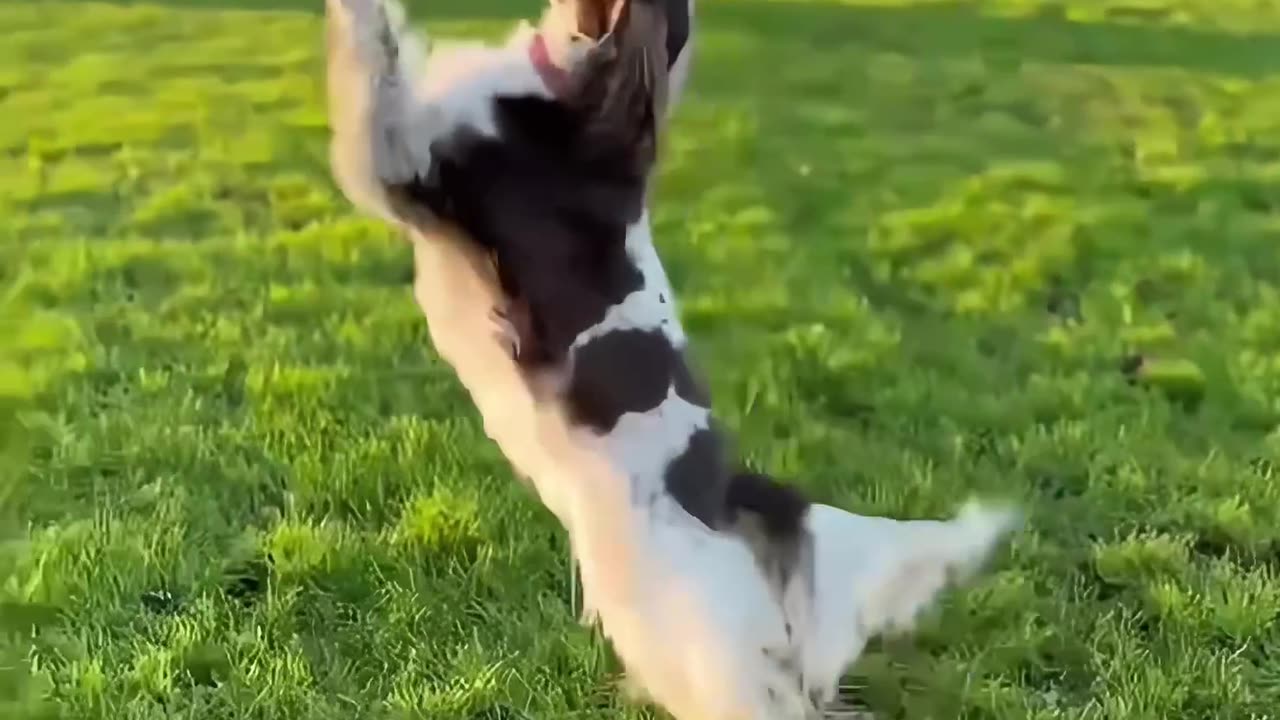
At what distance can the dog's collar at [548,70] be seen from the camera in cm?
206

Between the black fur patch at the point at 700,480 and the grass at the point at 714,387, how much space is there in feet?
2.05

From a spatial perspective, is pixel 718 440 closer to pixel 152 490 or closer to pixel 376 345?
pixel 152 490

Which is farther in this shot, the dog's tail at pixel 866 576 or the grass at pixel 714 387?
the grass at pixel 714 387

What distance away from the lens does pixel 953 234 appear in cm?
493

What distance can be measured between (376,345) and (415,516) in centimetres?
95

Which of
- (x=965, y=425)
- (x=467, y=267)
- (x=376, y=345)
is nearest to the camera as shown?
(x=467, y=267)

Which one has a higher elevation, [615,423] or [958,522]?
[615,423]

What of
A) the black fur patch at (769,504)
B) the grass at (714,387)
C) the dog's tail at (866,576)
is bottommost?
the grass at (714,387)

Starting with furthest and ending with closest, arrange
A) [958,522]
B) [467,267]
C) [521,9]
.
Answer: [521,9] < [958,522] < [467,267]

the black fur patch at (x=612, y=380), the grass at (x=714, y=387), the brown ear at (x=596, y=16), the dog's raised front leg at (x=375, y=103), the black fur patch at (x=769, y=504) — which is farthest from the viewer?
the grass at (x=714, y=387)

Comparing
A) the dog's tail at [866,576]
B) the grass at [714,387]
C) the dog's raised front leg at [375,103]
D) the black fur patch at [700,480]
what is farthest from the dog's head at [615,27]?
the grass at [714,387]

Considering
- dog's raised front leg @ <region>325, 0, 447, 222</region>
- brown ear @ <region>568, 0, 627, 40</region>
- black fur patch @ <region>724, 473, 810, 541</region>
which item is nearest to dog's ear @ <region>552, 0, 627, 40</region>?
brown ear @ <region>568, 0, 627, 40</region>

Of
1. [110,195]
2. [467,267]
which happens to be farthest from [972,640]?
[110,195]

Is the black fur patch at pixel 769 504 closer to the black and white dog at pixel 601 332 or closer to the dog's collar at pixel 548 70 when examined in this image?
the black and white dog at pixel 601 332
